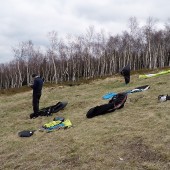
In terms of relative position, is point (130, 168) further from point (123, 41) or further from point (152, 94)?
point (123, 41)

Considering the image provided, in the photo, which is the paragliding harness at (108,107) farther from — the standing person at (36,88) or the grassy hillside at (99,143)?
the standing person at (36,88)

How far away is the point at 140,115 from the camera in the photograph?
10883 mm

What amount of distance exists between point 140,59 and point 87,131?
60.6m

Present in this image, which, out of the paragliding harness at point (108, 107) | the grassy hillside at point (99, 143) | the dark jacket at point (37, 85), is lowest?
the grassy hillside at point (99, 143)

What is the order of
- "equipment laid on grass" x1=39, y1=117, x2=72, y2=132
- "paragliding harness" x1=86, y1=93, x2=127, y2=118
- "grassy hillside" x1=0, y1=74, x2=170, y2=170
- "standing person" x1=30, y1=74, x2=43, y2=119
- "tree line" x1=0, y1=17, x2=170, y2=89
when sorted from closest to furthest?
"grassy hillside" x1=0, y1=74, x2=170, y2=170 < "equipment laid on grass" x1=39, y1=117, x2=72, y2=132 < "paragliding harness" x1=86, y1=93, x2=127, y2=118 < "standing person" x1=30, y1=74, x2=43, y2=119 < "tree line" x1=0, y1=17, x2=170, y2=89

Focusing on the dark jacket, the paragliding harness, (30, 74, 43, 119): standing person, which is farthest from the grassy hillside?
the dark jacket

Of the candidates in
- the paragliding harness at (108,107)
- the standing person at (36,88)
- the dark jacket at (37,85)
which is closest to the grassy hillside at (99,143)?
the paragliding harness at (108,107)

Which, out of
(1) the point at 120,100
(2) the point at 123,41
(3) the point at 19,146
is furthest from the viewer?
(2) the point at 123,41

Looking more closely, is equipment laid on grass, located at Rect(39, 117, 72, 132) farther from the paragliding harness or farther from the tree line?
the tree line

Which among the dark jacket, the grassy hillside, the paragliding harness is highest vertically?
the dark jacket

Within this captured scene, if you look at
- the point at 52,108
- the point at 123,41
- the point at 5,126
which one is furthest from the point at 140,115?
the point at 123,41

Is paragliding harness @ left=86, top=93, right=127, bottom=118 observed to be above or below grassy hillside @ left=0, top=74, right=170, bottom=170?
above

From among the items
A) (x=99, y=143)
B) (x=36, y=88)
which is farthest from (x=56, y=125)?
(x=36, y=88)

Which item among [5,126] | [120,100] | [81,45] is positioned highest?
[81,45]
